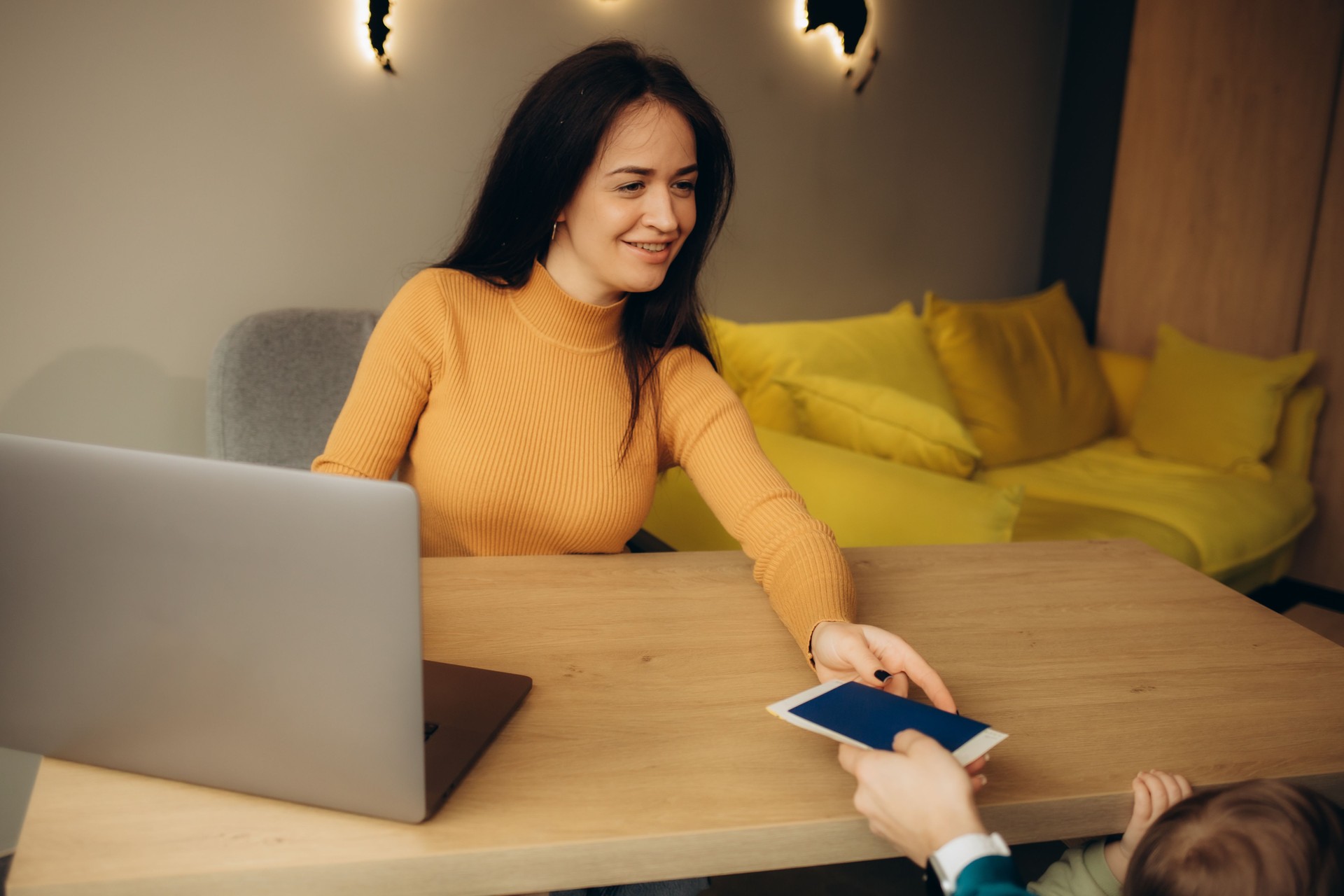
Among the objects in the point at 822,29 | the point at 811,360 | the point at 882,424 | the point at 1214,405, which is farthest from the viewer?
the point at 1214,405

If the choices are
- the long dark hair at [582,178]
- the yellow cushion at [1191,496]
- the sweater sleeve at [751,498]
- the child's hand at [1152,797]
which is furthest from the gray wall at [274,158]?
the child's hand at [1152,797]

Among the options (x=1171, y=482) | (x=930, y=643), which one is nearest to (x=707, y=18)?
(x=1171, y=482)

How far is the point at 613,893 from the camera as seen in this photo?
993 mm

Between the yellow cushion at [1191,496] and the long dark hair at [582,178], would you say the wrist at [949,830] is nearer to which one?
the long dark hair at [582,178]

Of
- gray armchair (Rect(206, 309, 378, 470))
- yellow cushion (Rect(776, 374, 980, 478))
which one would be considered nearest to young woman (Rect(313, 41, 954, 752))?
gray armchair (Rect(206, 309, 378, 470))

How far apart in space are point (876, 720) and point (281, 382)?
1544mm

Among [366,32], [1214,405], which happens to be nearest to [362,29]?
[366,32]

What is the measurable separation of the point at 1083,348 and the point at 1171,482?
727 mm

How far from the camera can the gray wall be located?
1765mm

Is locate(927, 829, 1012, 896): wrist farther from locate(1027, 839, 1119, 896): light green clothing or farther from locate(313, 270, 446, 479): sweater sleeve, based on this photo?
locate(313, 270, 446, 479): sweater sleeve

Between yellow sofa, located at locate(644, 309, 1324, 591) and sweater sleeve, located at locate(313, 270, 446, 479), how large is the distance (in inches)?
27.6

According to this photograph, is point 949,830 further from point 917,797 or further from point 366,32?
point 366,32

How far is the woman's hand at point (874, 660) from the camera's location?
854mm

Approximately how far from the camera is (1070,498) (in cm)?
258
